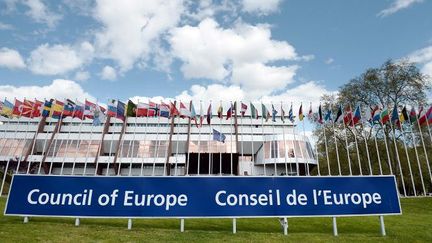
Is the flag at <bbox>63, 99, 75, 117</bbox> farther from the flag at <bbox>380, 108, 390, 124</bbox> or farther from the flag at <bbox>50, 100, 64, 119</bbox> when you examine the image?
the flag at <bbox>380, 108, 390, 124</bbox>

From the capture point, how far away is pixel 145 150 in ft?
160

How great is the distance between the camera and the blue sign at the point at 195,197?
8484 mm

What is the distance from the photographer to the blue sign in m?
8.48

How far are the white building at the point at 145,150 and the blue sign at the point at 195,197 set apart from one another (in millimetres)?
35387

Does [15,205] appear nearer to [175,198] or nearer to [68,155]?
[175,198]

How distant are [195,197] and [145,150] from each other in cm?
4171

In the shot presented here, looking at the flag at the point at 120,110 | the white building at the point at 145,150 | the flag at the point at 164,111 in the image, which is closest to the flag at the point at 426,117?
the white building at the point at 145,150

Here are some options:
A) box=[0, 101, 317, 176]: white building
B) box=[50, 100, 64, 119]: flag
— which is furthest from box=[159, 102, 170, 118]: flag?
box=[0, 101, 317, 176]: white building

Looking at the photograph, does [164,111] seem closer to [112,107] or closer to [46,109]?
[112,107]

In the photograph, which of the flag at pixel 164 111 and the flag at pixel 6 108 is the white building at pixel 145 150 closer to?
the flag at pixel 164 111

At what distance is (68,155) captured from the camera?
4794 centimetres

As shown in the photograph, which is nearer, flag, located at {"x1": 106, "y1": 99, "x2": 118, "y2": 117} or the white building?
flag, located at {"x1": 106, "y1": 99, "x2": 118, "y2": 117}

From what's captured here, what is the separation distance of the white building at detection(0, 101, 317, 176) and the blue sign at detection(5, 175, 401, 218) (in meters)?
35.4

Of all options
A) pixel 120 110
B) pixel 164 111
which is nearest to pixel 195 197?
pixel 120 110
